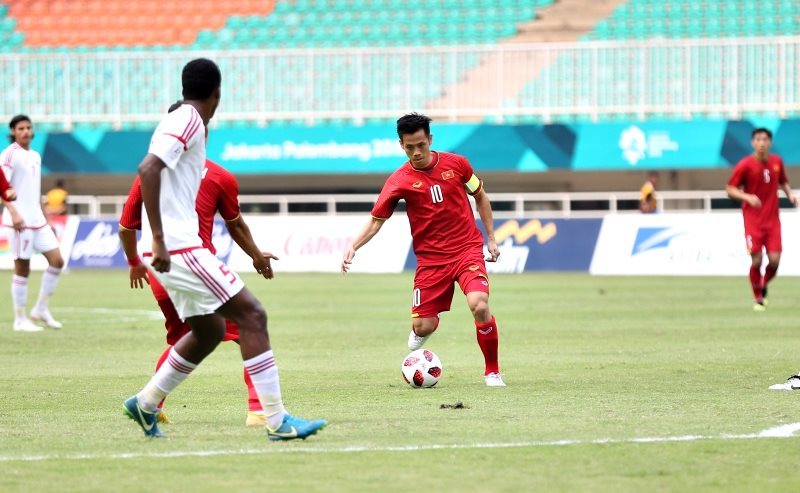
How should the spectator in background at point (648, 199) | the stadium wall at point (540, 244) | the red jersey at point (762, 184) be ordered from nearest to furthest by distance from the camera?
the red jersey at point (762, 184), the stadium wall at point (540, 244), the spectator in background at point (648, 199)

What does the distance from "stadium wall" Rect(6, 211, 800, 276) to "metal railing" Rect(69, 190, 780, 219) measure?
72 cm

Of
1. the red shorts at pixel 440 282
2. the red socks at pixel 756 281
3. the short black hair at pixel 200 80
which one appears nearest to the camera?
the short black hair at pixel 200 80

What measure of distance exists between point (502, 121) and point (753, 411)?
77.3 feet

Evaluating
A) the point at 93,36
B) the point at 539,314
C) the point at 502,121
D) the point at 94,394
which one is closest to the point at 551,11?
the point at 502,121

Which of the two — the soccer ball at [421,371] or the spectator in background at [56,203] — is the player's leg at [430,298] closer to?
the soccer ball at [421,371]

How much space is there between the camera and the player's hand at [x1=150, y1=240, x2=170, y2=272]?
6.68 metres

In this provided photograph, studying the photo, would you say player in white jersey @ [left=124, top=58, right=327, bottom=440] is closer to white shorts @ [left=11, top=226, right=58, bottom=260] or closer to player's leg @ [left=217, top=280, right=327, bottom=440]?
player's leg @ [left=217, top=280, right=327, bottom=440]

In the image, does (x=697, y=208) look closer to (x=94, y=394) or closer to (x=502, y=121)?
(x=502, y=121)

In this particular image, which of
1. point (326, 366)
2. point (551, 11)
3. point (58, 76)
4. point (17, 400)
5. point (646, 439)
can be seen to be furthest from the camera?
point (551, 11)

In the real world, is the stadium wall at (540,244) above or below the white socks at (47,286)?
below

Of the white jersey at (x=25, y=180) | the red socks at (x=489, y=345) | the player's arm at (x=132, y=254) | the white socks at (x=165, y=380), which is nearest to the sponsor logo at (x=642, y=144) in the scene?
the white jersey at (x=25, y=180)

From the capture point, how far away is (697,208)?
31.1 meters

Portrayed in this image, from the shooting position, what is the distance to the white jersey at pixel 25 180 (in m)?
15.7

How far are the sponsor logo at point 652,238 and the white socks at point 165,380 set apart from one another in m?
19.7
